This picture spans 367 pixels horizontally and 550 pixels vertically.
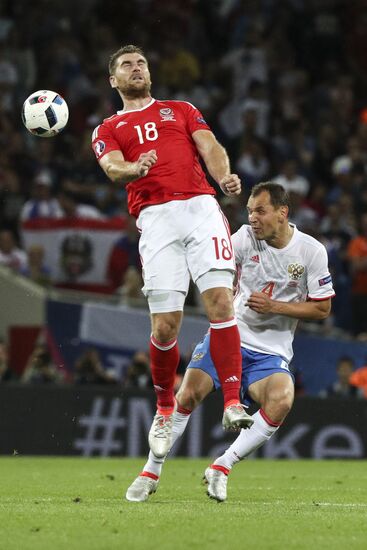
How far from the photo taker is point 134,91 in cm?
827

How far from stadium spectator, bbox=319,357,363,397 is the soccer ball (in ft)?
22.2

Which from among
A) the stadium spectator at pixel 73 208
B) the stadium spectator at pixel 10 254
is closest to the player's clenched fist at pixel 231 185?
the stadium spectator at pixel 10 254

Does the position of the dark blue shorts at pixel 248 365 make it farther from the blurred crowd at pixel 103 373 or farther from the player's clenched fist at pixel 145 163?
the blurred crowd at pixel 103 373

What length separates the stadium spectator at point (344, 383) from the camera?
48.5ft

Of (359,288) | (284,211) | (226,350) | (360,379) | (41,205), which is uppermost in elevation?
(284,211)

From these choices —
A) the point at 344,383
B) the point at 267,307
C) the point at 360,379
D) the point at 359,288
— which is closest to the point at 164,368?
the point at 267,307

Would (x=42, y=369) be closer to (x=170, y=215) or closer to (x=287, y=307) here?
(x=287, y=307)

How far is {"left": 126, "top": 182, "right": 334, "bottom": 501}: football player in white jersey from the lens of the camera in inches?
328

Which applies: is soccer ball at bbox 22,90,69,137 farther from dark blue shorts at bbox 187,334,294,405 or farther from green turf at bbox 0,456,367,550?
green turf at bbox 0,456,367,550

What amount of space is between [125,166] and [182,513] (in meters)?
2.10

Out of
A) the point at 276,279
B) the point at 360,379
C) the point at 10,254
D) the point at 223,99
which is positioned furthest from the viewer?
the point at 223,99

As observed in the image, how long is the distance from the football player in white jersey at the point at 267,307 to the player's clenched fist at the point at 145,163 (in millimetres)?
1219

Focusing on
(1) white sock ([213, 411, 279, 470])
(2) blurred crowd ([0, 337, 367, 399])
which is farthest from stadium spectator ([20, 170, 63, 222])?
(1) white sock ([213, 411, 279, 470])

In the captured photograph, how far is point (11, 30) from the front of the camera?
61.3ft
